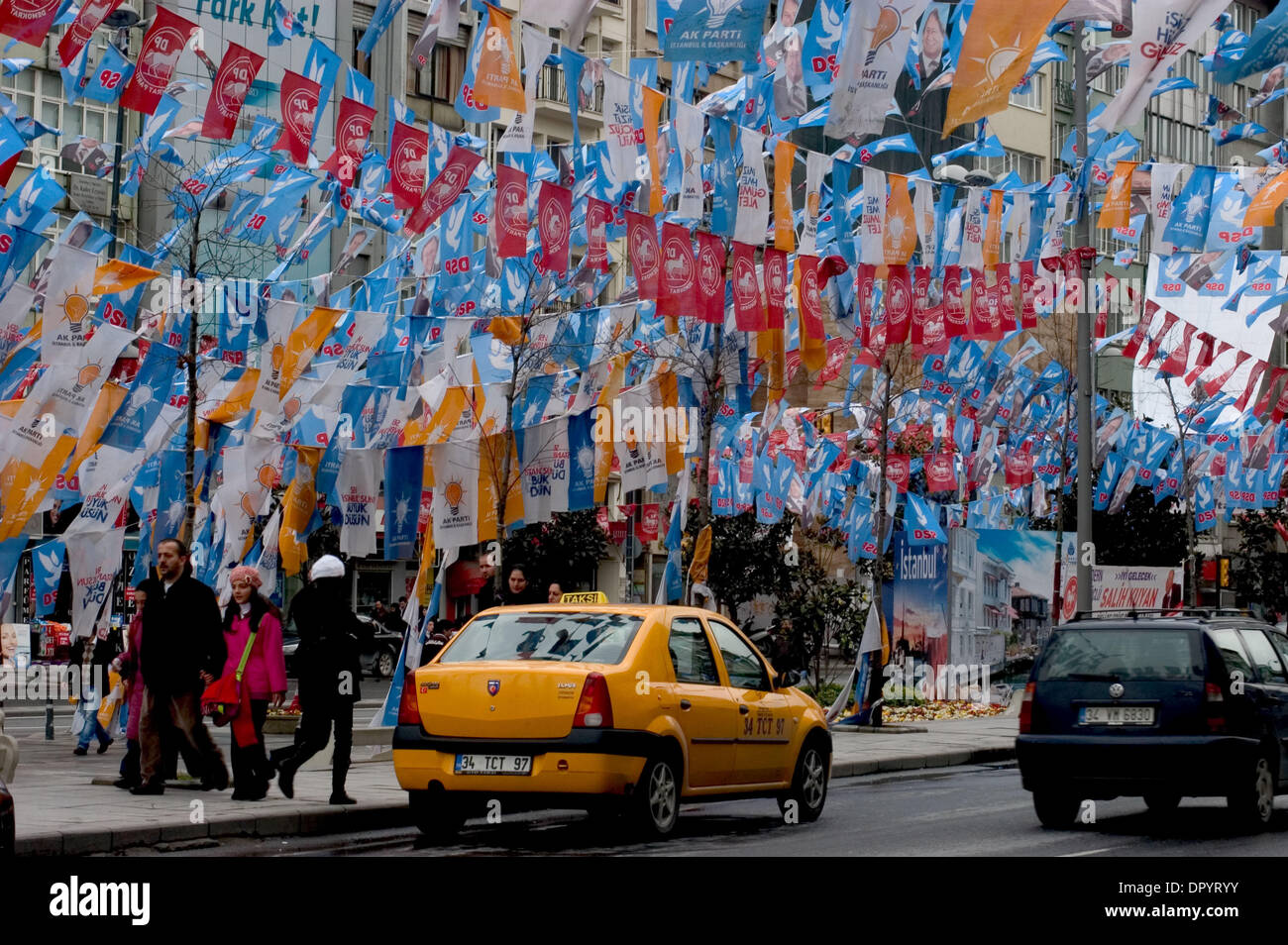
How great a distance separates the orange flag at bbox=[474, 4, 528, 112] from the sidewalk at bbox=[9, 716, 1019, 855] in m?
5.59

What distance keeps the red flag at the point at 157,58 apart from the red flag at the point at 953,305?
11.6 meters

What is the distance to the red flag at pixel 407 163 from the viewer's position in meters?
18.3

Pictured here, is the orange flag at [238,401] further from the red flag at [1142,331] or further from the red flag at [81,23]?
the red flag at [1142,331]

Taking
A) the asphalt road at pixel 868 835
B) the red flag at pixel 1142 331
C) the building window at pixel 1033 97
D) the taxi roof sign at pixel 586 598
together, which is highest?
the building window at pixel 1033 97

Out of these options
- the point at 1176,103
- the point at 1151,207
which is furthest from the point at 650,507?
the point at 1176,103

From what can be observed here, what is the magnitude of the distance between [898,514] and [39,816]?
2479 cm

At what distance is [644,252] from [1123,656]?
25.0ft

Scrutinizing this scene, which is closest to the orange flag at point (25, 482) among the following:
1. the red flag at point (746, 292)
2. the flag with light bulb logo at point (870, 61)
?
the red flag at point (746, 292)

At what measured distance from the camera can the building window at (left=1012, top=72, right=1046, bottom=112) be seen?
72.4 m

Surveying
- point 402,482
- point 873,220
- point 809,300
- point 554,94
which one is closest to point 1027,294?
point 809,300

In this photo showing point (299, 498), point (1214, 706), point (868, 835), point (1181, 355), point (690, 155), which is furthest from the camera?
point (1181, 355)

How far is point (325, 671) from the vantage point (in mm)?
13961

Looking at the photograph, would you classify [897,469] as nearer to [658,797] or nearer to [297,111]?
[297,111]
